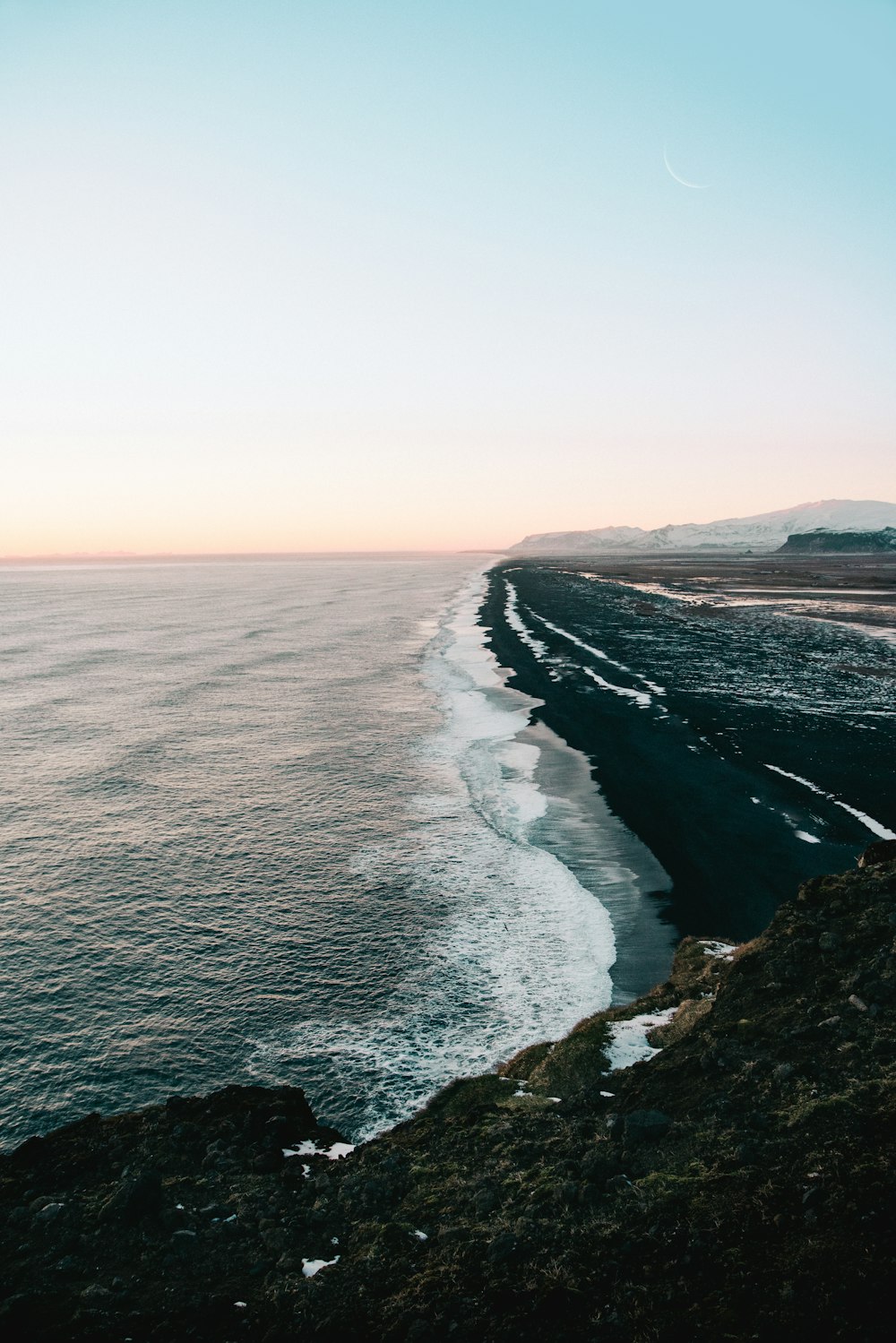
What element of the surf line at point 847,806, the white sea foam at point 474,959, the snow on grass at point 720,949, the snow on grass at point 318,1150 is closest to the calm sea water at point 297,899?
the white sea foam at point 474,959

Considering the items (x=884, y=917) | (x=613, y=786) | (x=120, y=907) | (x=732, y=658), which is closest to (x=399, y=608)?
(x=732, y=658)

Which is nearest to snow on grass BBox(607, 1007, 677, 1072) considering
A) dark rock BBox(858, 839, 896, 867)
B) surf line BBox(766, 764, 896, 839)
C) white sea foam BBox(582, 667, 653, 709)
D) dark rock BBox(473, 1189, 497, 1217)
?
dark rock BBox(473, 1189, 497, 1217)

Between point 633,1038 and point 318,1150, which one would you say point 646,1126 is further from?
point 318,1150

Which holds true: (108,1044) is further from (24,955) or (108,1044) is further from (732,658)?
(732,658)

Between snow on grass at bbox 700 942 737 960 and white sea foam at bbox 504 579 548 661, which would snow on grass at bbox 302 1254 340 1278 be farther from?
white sea foam at bbox 504 579 548 661

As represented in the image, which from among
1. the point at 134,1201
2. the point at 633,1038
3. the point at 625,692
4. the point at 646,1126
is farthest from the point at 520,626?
the point at 134,1201
